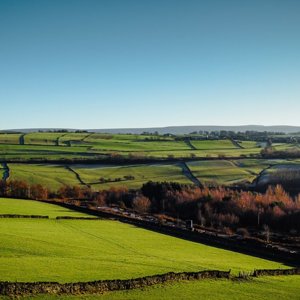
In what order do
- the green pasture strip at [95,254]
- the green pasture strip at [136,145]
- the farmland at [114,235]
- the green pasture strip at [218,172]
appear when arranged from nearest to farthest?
the farmland at [114,235] → the green pasture strip at [95,254] → the green pasture strip at [218,172] → the green pasture strip at [136,145]

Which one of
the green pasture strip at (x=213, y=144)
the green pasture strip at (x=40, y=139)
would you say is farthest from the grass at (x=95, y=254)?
the green pasture strip at (x=213, y=144)

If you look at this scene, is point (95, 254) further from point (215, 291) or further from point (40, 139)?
point (40, 139)

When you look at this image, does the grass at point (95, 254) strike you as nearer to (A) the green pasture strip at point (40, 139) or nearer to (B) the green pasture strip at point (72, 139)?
(A) the green pasture strip at point (40, 139)

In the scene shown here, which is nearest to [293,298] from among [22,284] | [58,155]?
[22,284]

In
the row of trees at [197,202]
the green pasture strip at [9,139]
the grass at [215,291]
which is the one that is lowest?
the row of trees at [197,202]

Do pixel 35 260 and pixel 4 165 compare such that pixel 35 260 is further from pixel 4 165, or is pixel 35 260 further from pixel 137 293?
pixel 4 165

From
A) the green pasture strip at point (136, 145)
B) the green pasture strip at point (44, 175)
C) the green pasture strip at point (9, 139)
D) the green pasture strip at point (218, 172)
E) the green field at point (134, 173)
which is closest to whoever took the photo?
the green pasture strip at point (44, 175)
